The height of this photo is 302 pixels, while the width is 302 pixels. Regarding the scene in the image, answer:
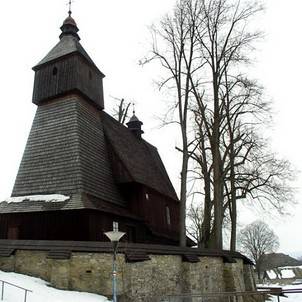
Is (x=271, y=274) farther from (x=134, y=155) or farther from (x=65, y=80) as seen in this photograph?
(x=65, y=80)

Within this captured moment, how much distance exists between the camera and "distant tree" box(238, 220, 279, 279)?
2437 inches

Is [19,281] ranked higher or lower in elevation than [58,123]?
lower


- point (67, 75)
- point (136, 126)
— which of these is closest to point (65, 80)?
point (67, 75)

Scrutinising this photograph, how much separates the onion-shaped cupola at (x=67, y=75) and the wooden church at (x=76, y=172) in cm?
5

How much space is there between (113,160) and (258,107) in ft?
28.3

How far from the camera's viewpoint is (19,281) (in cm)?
1125

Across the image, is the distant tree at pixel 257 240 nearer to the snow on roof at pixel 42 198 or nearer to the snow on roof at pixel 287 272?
the snow on roof at pixel 287 272

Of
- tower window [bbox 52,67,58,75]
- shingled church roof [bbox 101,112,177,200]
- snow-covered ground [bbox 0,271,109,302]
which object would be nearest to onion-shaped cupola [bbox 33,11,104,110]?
tower window [bbox 52,67,58,75]

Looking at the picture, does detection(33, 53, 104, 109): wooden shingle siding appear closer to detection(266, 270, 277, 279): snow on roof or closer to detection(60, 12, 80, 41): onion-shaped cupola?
detection(60, 12, 80, 41): onion-shaped cupola

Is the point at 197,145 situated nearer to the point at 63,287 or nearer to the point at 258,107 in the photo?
the point at 258,107

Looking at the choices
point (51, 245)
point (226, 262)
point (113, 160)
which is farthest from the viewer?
point (113, 160)

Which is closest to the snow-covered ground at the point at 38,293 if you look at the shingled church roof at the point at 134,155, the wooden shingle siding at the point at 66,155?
the wooden shingle siding at the point at 66,155

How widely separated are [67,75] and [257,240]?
51.9 metres

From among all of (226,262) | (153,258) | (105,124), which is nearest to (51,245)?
(153,258)
